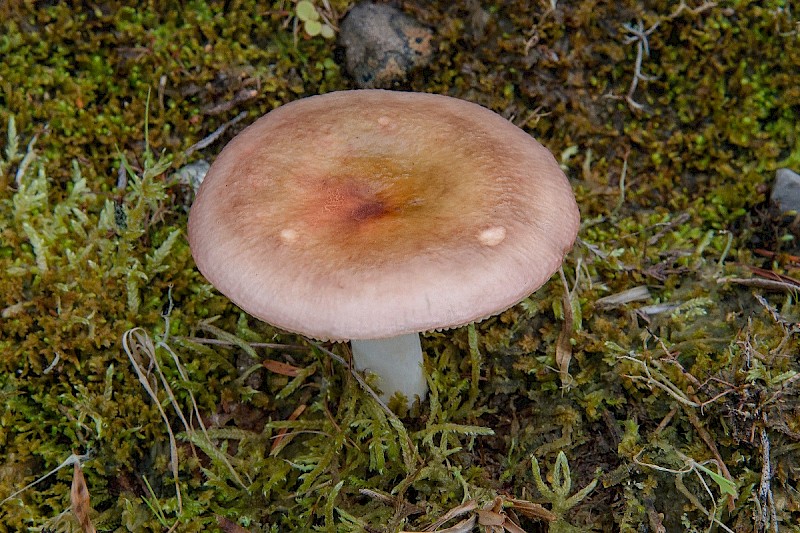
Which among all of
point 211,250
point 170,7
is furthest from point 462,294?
point 170,7

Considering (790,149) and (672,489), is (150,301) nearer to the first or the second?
(672,489)

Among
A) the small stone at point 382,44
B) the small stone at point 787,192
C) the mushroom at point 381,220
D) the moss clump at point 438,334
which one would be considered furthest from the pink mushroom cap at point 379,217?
the small stone at point 787,192

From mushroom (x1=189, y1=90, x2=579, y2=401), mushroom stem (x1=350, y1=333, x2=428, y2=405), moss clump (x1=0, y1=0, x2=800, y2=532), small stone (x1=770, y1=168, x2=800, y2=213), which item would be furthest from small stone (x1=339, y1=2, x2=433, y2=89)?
small stone (x1=770, y1=168, x2=800, y2=213)

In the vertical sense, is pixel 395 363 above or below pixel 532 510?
above

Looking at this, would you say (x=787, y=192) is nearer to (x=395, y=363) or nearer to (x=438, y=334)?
(x=438, y=334)

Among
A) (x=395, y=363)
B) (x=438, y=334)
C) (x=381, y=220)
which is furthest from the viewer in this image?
(x=438, y=334)

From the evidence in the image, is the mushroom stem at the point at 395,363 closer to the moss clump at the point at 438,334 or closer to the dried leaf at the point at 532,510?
the moss clump at the point at 438,334

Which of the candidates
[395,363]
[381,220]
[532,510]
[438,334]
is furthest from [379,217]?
[532,510]

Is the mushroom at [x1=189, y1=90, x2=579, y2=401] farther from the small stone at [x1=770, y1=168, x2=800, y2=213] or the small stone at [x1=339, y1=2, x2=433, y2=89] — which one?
the small stone at [x1=770, y1=168, x2=800, y2=213]
